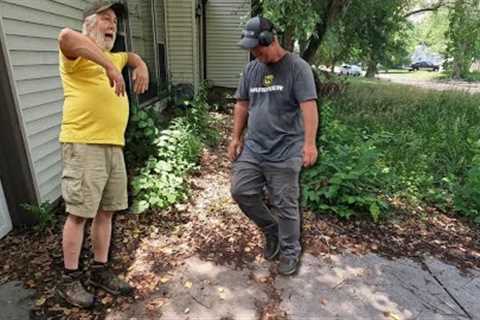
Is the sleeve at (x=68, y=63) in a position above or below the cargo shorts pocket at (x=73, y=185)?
above

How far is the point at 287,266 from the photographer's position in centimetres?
246

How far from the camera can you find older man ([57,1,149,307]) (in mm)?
1745

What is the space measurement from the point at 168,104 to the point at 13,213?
16.7 feet

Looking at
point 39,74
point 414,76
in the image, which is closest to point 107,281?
point 39,74

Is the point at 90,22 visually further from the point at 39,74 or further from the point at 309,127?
the point at 39,74

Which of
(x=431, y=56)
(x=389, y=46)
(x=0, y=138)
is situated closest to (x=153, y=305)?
(x=0, y=138)

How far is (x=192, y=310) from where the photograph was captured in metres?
2.10

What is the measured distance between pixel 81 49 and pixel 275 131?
1239mm

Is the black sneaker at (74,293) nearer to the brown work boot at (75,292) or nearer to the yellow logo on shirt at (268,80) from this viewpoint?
the brown work boot at (75,292)

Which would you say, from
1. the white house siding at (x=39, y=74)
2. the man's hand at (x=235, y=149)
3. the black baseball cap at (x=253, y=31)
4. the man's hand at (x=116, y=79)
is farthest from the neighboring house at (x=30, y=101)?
the black baseball cap at (x=253, y=31)

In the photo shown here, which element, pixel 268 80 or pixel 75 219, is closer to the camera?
pixel 75 219

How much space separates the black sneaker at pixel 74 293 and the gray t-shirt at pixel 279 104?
1.39 metres

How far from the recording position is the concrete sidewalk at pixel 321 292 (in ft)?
6.90

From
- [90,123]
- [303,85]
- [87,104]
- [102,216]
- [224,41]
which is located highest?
[224,41]
